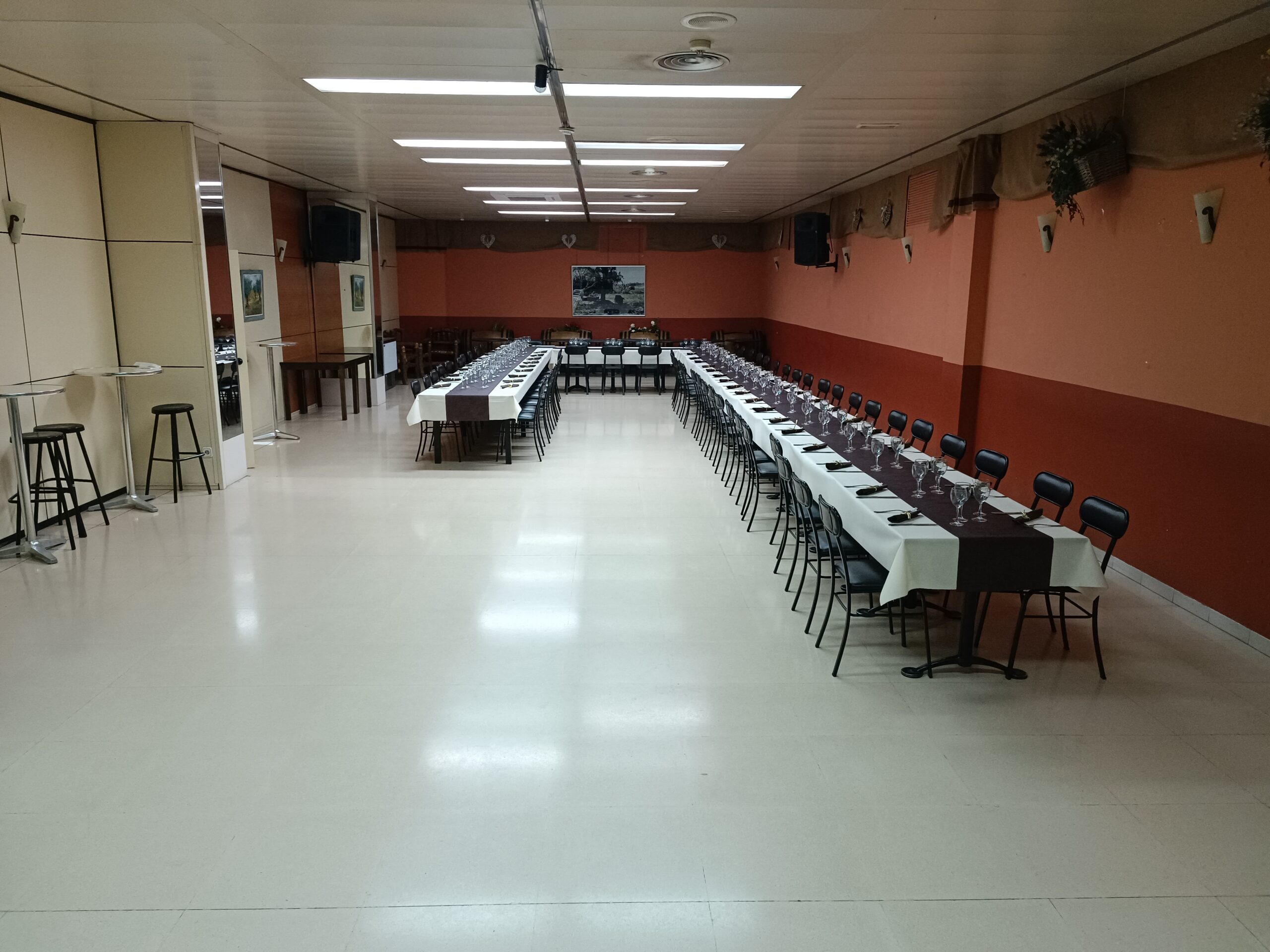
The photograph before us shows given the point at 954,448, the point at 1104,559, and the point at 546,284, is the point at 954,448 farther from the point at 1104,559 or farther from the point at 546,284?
the point at 546,284

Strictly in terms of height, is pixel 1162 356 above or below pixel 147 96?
below

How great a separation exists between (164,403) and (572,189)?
25.0 ft

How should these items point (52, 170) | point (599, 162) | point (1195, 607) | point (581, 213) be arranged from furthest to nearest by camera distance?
point (581, 213) < point (599, 162) < point (52, 170) < point (1195, 607)

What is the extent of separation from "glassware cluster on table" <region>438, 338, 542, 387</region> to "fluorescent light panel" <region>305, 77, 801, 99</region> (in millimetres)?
5260

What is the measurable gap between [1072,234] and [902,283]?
4644 mm

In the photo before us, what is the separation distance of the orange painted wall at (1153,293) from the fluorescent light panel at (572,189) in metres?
6.61

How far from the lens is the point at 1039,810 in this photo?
12.5 feet

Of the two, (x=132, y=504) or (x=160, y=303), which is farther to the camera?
(x=160, y=303)

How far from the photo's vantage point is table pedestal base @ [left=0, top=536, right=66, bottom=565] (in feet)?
23.7

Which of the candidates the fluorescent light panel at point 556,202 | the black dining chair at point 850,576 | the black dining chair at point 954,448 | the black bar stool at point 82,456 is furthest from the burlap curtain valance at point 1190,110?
the fluorescent light panel at point 556,202

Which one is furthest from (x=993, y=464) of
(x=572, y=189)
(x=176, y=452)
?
(x=572, y=189)

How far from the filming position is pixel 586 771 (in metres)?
4.11

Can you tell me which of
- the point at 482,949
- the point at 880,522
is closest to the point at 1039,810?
the point at 880,522

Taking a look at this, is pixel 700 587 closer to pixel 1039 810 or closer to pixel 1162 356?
pixel 1039 810
